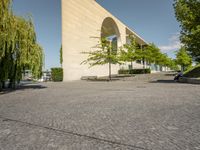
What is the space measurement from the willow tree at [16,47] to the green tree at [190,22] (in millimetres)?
12472

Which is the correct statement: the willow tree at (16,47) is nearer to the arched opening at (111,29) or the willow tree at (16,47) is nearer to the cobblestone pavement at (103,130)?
the cobblestone pavement at (103,130)

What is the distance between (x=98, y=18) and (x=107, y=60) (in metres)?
12.3

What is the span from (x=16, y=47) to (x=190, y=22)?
14.1m

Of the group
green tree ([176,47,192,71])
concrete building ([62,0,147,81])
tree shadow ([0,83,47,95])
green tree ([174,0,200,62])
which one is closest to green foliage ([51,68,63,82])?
concrete building ([62,0,147,81])

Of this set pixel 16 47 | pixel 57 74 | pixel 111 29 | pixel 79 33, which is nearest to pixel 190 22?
pixel 16 47

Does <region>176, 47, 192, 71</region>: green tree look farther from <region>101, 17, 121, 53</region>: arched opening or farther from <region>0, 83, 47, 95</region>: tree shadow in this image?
<region>0, 83, 47, 95</region>: tree shadow

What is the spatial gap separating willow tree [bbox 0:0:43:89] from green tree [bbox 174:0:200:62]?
40.9 feet

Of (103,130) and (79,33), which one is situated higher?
(79,33)

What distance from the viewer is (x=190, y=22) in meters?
15.5

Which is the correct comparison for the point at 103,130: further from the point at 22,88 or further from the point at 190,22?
the point at 190,22

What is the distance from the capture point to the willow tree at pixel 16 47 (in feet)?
35.1

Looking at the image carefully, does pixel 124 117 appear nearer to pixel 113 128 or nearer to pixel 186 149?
pixel 113 128

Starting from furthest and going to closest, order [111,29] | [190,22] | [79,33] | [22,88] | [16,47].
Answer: [111,29]
[79,33]
[190,22]
[22,88]
[16,47]

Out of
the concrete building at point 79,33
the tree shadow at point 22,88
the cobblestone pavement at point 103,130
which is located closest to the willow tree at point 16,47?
the tree shadow at point 22,88
